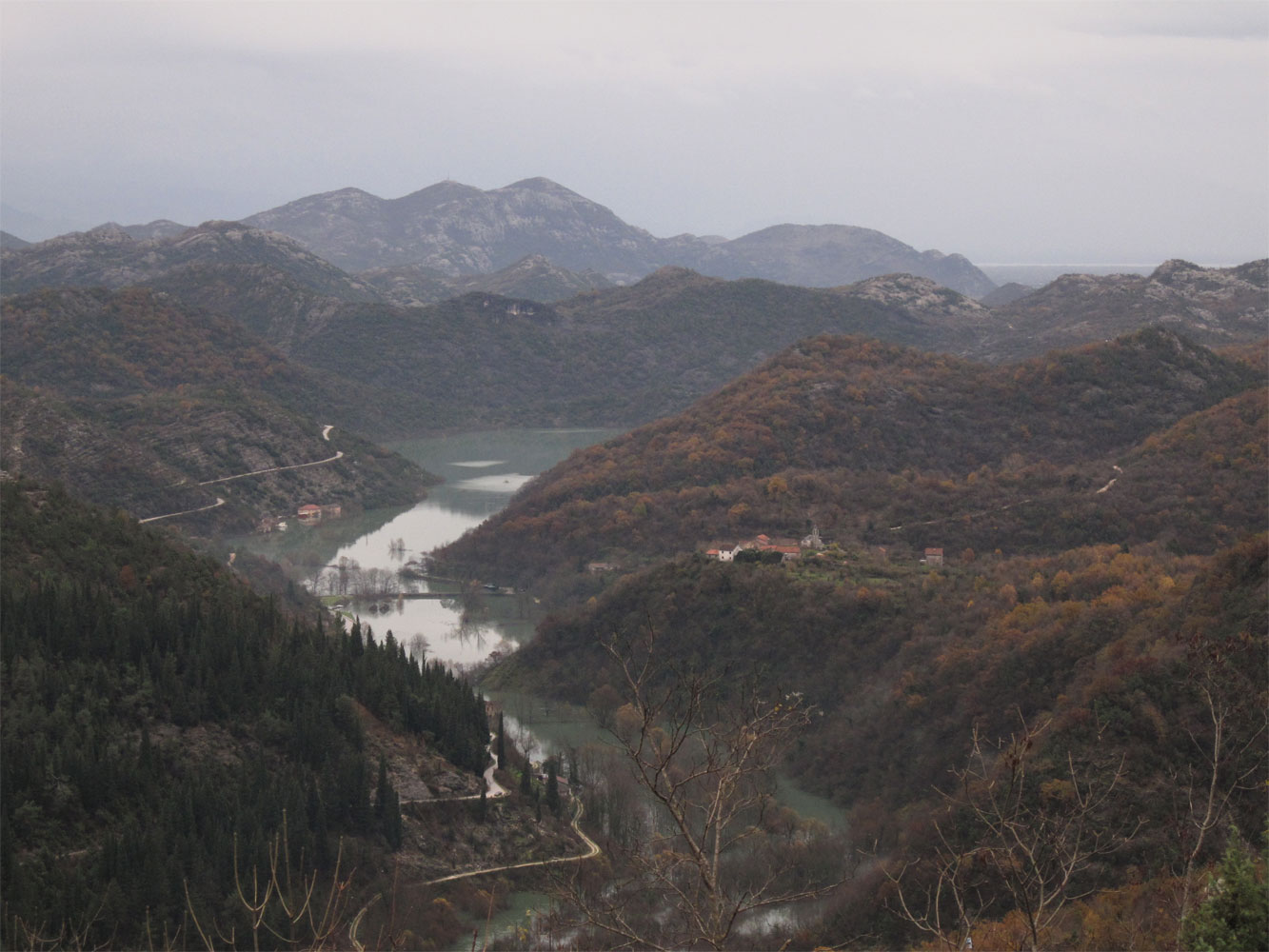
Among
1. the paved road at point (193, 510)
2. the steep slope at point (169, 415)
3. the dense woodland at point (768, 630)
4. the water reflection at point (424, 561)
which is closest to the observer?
the dense woodland at point (768, 630)

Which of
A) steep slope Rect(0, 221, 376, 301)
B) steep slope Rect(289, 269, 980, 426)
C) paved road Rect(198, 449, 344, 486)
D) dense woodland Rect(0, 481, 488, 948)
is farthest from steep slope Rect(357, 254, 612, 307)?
dense woodland Rect(0, 481, 488, 948)

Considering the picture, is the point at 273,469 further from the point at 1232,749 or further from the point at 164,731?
the point at 1232,749

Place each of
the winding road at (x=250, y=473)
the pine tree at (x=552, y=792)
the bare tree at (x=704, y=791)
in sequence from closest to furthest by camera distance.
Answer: the bare tree at (x=704, y=791) → the pine tree at (x=552, y=792) → the winding road at (x=250, y=473)

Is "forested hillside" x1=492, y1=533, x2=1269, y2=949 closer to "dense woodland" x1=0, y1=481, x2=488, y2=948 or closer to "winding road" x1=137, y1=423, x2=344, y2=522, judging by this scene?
"dense woodland" x1=0, y1=481, x2=488, y2=948

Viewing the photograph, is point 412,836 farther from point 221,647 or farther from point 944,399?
point 944,399

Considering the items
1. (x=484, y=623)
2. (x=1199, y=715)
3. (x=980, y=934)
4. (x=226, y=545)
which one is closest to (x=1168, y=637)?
(x=1199, y=715)

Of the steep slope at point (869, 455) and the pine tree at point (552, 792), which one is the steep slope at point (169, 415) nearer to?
the steep slope at point (869, 455)

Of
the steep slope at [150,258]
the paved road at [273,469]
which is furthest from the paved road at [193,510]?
the steep slope at [150,258]
